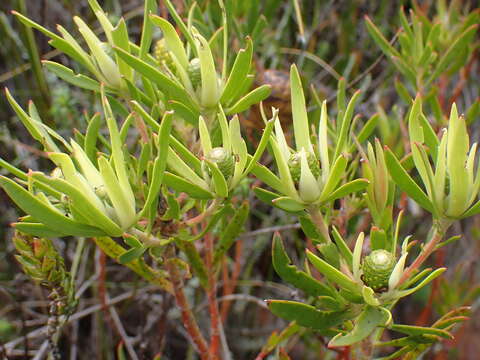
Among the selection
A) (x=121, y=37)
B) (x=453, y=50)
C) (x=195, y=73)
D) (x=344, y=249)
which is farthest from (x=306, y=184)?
(x=453, y=50)

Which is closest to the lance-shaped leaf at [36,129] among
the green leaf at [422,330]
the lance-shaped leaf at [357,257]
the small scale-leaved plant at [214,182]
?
the small scale-leaved plant at [214,182]

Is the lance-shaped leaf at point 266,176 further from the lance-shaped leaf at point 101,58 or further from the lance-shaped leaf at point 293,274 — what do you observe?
the lance-shaped leaf at point 101,58

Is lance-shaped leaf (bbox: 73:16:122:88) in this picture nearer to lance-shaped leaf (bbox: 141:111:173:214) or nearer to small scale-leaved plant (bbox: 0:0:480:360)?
small scale-leaved plant (bbox: 0:0:480:360)

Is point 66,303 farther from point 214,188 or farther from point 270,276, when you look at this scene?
point 270,276

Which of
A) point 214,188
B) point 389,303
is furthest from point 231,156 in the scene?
point 389,303

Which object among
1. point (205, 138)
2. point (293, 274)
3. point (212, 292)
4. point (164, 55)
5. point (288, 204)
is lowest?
point (212, 292)

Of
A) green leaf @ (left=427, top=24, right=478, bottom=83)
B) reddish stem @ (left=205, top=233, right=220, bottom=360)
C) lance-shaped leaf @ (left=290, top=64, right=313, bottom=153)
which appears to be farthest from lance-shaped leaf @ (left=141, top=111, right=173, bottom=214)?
green leaf @ (left=427, top=24, right=478, bottom=83)

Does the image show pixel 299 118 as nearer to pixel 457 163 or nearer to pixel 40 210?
pixel 457 163
